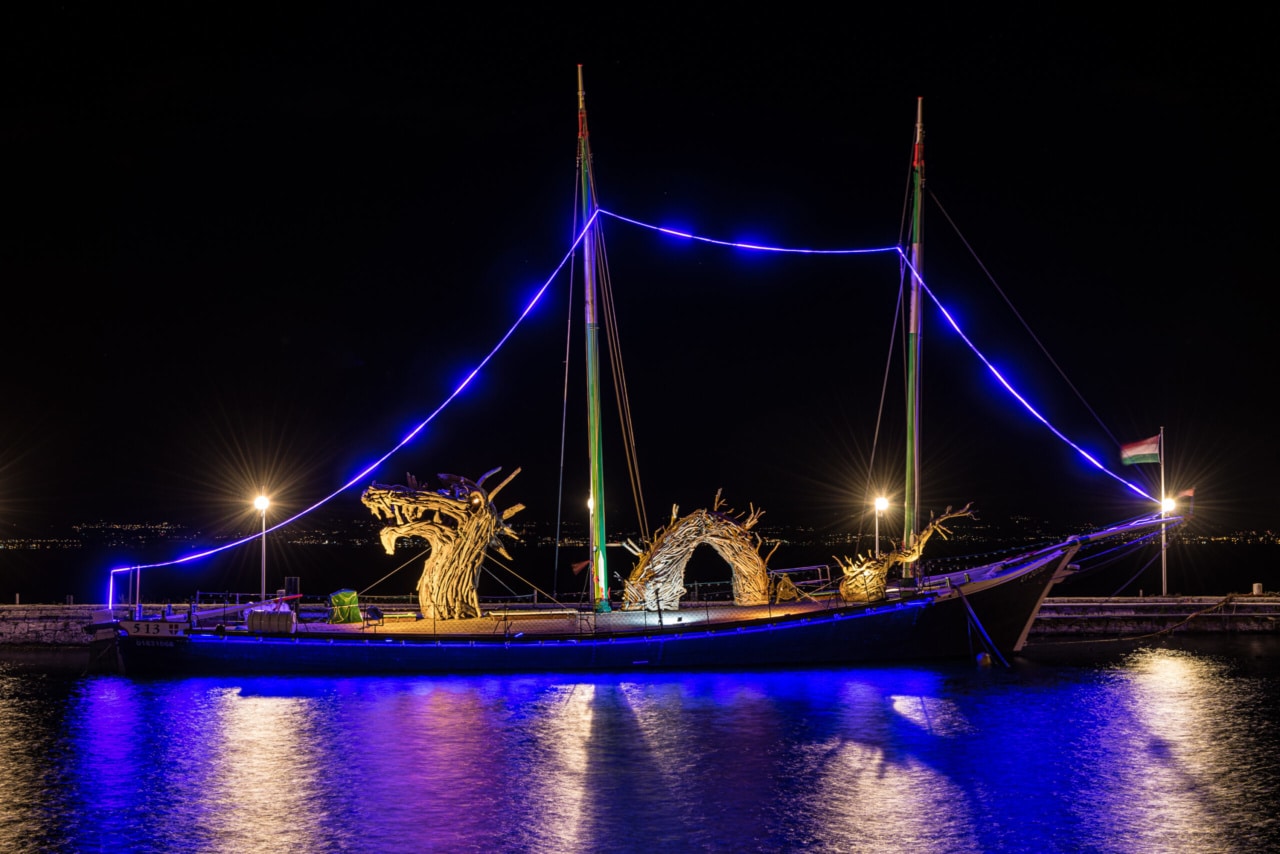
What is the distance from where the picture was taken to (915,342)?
31.1 meters

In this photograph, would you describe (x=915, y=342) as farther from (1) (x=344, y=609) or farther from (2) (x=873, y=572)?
(1) (x=344, y=609)

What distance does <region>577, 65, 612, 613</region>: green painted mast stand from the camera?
31438 millimetres

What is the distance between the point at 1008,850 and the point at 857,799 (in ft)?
9.39

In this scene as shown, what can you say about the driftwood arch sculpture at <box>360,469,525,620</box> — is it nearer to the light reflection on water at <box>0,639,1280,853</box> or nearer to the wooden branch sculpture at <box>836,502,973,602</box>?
the light reflection on water at <box>0,639,1280,853</box>

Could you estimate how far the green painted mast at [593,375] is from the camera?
3144cm

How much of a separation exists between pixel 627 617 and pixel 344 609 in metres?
7.77

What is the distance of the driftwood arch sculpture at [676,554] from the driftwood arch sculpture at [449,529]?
11.7 feet

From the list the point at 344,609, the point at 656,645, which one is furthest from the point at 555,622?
the point at 344,609

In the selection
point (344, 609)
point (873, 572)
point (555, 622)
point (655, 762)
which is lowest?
point (655, 762)

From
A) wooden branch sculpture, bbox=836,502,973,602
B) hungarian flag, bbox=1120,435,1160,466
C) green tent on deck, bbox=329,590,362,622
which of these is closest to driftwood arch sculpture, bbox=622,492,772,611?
wooden branch sculpture, bbox=836,502,973,602

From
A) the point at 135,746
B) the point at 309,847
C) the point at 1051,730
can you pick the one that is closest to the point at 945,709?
the point at 1051,730

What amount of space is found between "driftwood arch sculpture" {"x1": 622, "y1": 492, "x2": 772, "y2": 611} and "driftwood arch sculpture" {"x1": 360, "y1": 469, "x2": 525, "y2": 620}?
3.55 m

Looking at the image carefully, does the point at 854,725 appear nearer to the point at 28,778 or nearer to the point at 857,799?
the point at 857,799

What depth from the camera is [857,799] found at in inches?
747
